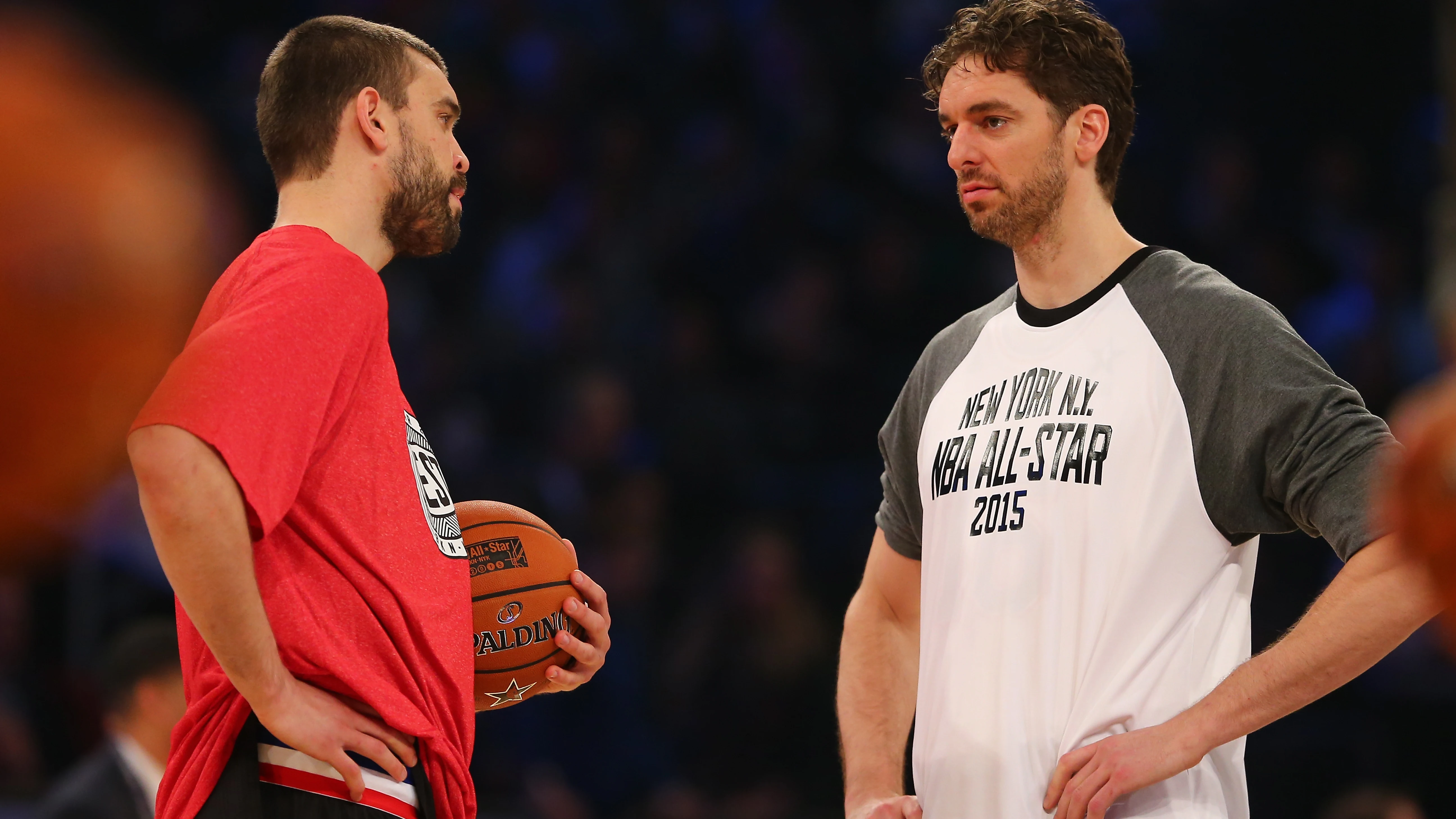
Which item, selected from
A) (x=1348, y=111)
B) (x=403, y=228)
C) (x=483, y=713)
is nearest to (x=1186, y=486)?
(x=403, y=228)

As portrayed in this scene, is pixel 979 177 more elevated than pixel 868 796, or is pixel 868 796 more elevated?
pixel 979 177

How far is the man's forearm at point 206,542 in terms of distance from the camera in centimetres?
164

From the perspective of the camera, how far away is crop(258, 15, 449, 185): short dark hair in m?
2.09

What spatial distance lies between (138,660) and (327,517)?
121 inches

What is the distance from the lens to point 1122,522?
217 cm

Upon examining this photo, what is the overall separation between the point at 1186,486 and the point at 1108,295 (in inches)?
16.2

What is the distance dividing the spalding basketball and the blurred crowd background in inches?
112

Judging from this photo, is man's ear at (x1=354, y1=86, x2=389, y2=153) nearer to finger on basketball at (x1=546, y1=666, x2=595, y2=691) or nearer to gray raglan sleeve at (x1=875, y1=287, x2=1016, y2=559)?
finger on basketball at (x1=546, y1=666, x2=595, y2=691)

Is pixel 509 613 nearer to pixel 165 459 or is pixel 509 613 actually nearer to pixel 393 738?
pixel 393 738

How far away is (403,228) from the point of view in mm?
2131

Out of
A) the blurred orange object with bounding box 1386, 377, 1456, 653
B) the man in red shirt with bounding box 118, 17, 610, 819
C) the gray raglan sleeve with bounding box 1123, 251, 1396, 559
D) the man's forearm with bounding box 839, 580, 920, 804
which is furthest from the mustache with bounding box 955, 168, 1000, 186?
the blurred orange object with bounding box 1386, 377, 1456, 653

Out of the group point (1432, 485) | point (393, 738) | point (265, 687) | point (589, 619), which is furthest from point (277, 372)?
point (1432, 485)

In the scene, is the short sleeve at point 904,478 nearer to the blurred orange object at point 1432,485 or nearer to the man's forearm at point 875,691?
the man's forearm at point 875,691

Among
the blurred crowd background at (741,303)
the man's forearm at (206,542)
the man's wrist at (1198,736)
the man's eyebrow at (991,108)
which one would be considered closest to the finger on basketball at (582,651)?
the man's forearm at (206,542)
